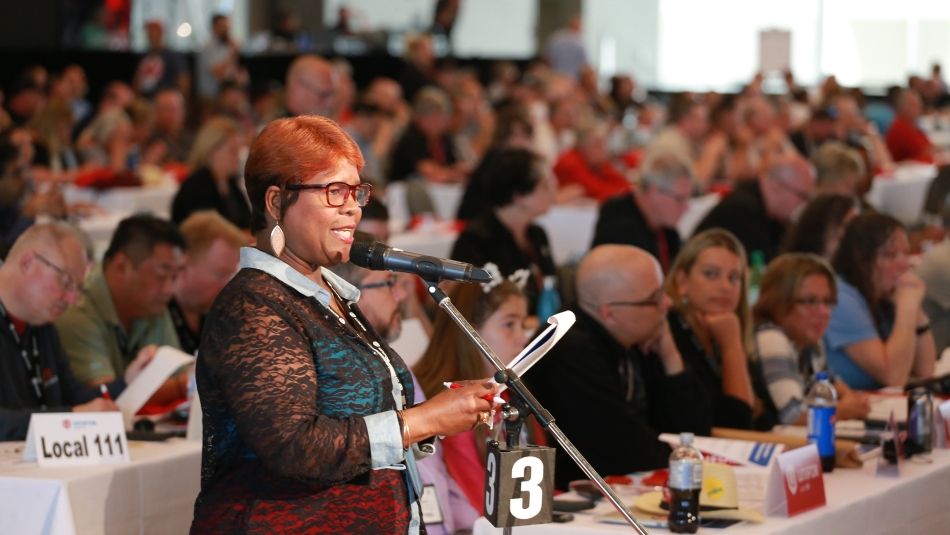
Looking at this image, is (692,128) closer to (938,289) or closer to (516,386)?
(938,289)

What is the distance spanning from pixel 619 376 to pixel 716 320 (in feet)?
2.39

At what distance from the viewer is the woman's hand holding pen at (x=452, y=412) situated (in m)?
2.24

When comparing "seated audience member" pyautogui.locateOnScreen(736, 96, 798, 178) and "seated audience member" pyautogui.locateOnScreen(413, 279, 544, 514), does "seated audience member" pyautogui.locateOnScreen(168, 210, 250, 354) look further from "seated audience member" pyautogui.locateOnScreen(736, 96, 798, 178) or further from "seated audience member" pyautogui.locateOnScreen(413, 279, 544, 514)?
"seated audience member" pyautogui.locateOnScreen(736, 96, 798, 178)

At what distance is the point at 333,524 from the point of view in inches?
90.5

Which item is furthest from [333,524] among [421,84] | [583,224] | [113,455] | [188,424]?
[421,84]

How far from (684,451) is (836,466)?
88cm

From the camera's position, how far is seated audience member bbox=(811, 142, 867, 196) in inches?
305

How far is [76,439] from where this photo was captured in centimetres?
349

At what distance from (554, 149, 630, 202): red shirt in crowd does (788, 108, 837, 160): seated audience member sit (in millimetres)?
1976

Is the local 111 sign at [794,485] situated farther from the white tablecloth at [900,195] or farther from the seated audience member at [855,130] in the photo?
the seated audience member at [855,130]

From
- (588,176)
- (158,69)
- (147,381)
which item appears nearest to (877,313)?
(147,381)

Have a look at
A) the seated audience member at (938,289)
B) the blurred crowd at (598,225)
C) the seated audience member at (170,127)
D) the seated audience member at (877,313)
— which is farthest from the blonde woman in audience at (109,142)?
the seated audience member at (877,313)

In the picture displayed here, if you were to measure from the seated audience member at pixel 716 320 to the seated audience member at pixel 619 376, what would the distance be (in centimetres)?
27

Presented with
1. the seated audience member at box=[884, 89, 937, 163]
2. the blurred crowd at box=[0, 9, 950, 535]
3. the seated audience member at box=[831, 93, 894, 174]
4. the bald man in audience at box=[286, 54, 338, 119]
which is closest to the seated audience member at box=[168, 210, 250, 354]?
the blurred crowd at box=[0, 9, 950, 535]
